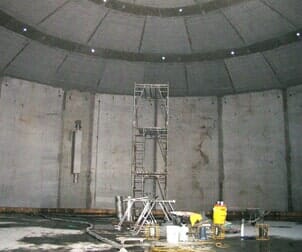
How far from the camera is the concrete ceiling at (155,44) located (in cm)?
1842

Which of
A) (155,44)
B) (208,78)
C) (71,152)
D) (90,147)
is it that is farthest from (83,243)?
(208,78)

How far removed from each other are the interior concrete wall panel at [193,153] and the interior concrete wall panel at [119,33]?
4.63 meters

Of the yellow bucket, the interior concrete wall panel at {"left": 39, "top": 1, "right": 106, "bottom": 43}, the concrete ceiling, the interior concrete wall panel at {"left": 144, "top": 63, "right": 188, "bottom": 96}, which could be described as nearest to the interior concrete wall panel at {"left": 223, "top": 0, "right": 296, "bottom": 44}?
the concrete ceiling

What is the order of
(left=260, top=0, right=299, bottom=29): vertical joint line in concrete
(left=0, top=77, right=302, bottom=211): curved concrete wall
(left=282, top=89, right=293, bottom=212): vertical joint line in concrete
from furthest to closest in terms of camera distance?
(left=0, top=77, right=302, bottom=211): curved concrete wall
(left=282, top=89, right=293, bottom=212): vertical joint line in concrete
(left=260, top=0, right=299, bottom=29): vertical joint line in concrete

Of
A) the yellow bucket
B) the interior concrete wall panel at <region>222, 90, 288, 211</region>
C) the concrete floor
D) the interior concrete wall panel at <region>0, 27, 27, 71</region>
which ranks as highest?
the interior concrete wall panel at <region>0, 27, 27, 71</region>

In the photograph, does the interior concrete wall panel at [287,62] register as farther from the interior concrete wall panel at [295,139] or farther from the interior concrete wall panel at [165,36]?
the interior concrete wall panel at [165,36]

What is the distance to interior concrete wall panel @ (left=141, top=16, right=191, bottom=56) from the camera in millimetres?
19719

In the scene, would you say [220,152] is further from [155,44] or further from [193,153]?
[155,44]

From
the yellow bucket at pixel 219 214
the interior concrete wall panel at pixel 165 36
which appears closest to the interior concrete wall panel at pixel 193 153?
the interior concrete wall panel at pixel 165 36

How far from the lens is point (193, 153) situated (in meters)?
22.2

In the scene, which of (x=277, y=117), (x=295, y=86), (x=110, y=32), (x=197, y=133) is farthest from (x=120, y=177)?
(x=295, y=86)

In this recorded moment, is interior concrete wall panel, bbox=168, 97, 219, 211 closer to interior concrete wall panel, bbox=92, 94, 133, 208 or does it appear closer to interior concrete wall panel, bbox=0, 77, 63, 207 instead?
interior concrete wall panel, bbox=92, 94, 133, 208

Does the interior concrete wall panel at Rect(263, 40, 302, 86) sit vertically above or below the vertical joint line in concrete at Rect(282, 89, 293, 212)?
above

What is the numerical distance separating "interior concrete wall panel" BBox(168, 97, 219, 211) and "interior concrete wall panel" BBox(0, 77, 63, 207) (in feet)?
22.5
